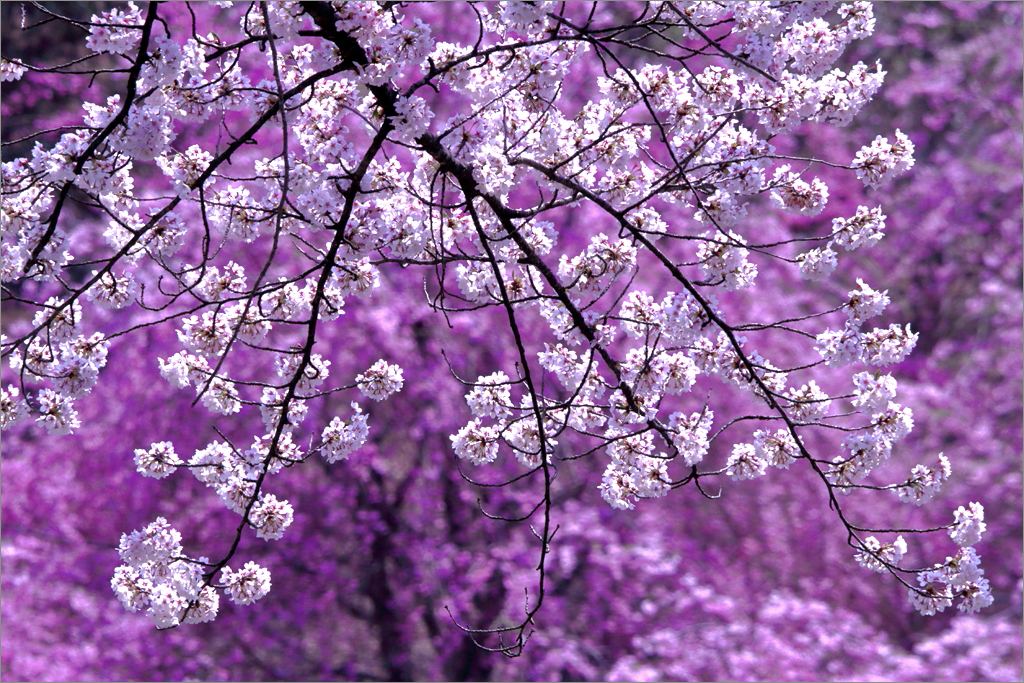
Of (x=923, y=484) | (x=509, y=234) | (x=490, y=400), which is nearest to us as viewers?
(x=509, y=234)

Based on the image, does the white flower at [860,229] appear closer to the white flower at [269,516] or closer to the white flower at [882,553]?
the white flower at [882,553]

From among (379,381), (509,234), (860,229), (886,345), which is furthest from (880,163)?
(379,381)

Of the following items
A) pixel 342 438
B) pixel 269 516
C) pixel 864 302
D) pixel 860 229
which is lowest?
pixel 269 516

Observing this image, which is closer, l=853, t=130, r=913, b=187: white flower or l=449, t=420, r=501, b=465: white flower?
l=853, t=130, r=913, b=187: white flower

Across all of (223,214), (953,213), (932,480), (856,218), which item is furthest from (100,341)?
(953,213)

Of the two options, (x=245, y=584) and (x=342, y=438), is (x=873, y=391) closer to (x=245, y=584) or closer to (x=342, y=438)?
(x=342, y=438)

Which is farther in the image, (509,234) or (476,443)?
(476,443)

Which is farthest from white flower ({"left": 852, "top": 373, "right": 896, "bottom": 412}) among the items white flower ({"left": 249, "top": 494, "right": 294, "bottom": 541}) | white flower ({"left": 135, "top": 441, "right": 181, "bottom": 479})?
white flower ({"left": 135, "top": 441, "right": 181, "bottom": 479})

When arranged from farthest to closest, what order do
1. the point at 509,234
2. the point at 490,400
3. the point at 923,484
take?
the point at 490,400
the point at 923,484
the point at 509,234

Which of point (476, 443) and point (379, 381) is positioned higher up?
point (379, 381)

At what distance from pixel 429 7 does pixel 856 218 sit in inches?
239

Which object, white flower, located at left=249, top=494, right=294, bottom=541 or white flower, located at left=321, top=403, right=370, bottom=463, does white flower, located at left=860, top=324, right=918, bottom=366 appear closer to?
white flower, located at left=321, top=403, right=370, bottom=463

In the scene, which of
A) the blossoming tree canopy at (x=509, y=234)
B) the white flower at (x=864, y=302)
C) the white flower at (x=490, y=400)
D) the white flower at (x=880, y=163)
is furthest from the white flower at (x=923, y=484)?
the white flower at (x=490, y=400)

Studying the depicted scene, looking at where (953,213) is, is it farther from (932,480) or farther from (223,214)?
(223,214)
